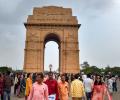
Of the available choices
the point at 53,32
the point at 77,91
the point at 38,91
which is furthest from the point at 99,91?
the point at 53,32

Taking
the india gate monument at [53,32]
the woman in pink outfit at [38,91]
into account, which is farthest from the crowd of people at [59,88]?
the india gate monument at [53,32]

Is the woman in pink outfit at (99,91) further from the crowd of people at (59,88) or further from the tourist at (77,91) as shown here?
the tourist at (77,91)

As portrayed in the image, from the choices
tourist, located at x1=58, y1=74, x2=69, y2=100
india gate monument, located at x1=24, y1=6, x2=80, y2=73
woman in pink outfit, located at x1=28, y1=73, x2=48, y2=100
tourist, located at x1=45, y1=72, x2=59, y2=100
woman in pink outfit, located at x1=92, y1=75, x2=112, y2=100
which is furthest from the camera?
india gate monument, located at x1=24, y1=6, x2=80, y2=73

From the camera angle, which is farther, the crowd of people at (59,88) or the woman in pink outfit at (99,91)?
the woman in pink outfit at (99,91)

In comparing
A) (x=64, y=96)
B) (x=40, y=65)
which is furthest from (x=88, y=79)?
(x=40, y=65)

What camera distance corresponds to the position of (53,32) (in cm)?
4169

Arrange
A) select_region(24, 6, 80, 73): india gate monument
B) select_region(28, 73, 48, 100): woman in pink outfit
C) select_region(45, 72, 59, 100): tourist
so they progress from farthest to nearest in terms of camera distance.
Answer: select_region(24, 6, 80, 73): india gate monument, select_region(45, 72, 59, 100): tourist, select_region(28, 73, 48, 100): woman in pink outfit

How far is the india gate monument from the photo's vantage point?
134 ft

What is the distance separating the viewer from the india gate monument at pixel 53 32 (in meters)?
41.0

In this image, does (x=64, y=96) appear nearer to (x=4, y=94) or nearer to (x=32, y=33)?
(x=4, y=94)

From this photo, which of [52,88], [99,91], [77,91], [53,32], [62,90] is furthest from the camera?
[53,32]

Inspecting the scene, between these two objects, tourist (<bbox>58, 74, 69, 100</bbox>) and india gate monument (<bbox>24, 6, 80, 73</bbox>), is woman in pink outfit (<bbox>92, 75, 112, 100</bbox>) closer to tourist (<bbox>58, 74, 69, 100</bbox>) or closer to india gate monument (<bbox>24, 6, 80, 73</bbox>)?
tourist (<bbox>58, 74, 69, 100</bbox>)

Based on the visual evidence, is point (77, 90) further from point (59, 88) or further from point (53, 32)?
point (53, 32)

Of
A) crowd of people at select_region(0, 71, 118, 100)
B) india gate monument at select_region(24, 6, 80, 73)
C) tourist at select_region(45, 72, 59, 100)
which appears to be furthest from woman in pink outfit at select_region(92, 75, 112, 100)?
india gate monument at select_region(24, 6, 80, 73)
